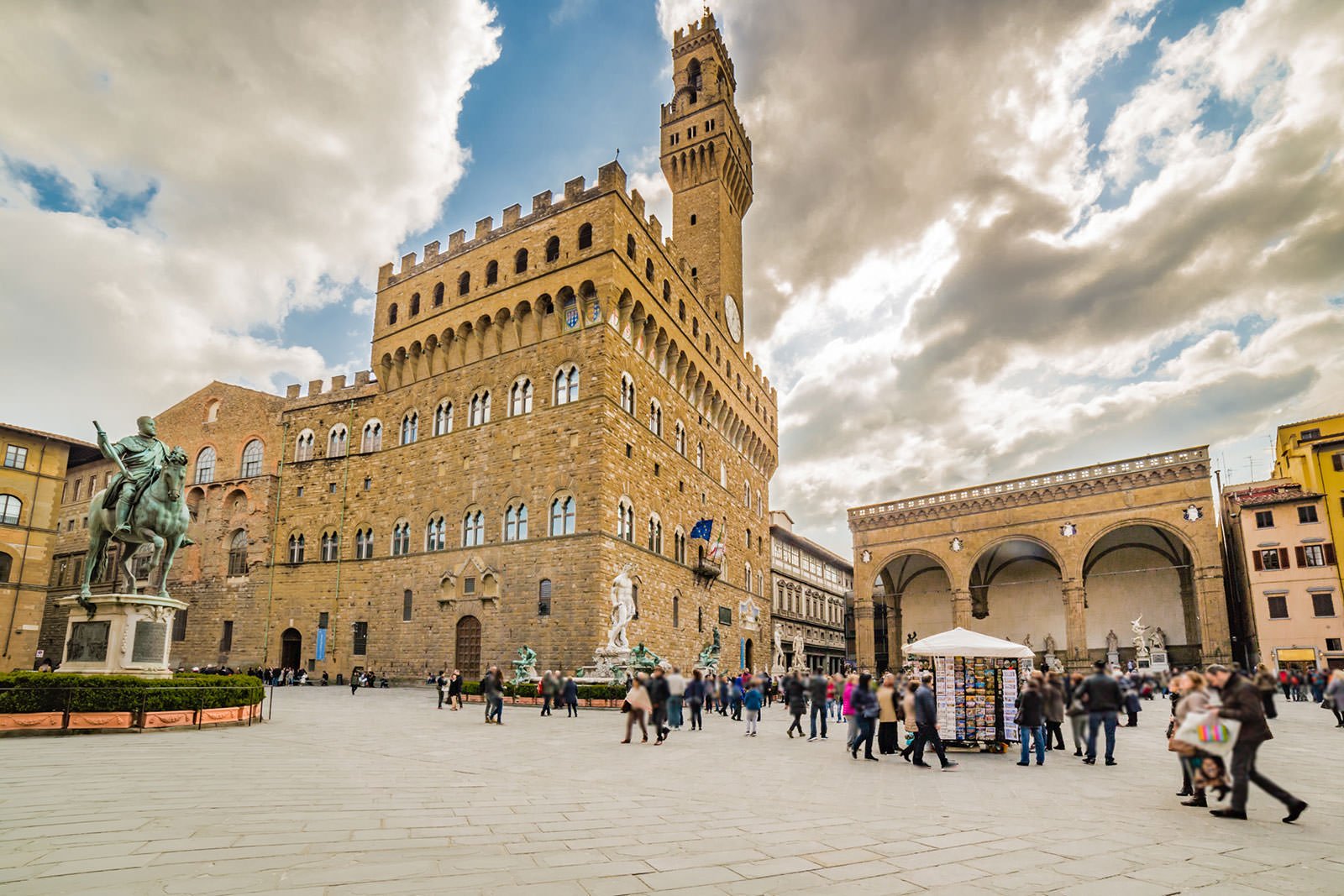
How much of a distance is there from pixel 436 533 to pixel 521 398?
6.25 m

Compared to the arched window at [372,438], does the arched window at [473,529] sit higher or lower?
lower

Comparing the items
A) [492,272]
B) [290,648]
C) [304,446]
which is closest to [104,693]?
[492,272]

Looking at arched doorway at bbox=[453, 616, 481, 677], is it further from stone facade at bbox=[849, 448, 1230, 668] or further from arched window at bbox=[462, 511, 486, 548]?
stone facade at bbox=[849, 448, 1230, 668]

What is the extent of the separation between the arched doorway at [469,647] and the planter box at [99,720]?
1500 centimetres

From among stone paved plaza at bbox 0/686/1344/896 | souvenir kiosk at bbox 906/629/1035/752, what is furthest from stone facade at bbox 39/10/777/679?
stone paved plaza at bbox 0/686/1344/896

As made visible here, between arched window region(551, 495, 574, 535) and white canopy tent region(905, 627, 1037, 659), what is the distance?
14.3m

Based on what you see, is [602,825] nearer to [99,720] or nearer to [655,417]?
[99,720]

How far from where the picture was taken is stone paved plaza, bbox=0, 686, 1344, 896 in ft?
14.6

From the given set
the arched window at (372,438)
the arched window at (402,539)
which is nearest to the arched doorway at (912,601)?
the arched window at (402,539)

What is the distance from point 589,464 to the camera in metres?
25.4

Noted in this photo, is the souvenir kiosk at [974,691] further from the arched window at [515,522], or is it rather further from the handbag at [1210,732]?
the arched window at [515,522]

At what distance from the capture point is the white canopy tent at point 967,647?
12773 millimetres

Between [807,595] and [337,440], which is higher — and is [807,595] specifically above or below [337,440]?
below

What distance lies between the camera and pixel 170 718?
12.3 m
